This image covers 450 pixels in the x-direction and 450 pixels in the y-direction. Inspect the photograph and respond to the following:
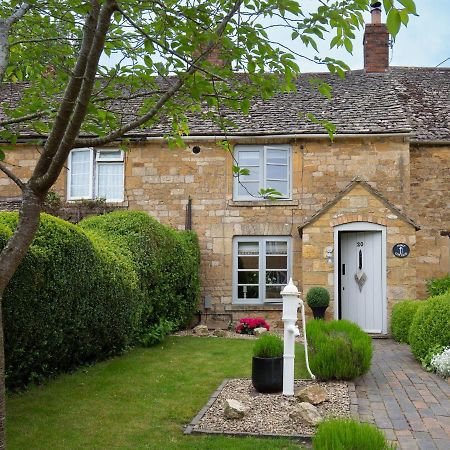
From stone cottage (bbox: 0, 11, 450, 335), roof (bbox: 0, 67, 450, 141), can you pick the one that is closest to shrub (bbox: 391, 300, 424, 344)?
stone cottage (bbox: 0, 11, 450, 335)

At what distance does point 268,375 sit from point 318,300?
6608 millimetres

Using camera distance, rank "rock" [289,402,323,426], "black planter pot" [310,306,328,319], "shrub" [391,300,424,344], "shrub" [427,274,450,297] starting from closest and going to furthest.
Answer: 1. "rock" [289,402,323,426]
2. "shrub" [391,300,424,344]
3. "black planter pot" [310,306,328,319]
4. "shrub" [427,274,450,297]

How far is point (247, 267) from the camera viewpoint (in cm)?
1566

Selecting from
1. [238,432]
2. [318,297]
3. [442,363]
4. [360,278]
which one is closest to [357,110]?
[360,278]

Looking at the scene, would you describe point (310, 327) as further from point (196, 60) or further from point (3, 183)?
point (3, 183)

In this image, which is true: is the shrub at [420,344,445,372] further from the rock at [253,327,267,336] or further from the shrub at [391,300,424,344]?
the rock at [253,327,267,336]

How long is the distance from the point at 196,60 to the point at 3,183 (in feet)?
43.9

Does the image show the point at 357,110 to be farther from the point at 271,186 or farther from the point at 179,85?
the point at 179,85

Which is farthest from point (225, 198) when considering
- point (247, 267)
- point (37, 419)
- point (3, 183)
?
point (37, 419)

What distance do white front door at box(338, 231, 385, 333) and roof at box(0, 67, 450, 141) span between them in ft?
9.71

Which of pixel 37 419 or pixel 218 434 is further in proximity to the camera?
pixel 37 419

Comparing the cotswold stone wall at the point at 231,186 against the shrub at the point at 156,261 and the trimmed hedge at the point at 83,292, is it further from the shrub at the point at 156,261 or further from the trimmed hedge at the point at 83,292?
the trimmed hedge at the point at 83,292

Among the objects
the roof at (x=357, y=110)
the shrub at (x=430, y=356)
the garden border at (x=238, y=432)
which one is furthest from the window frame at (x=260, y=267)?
the garden border at (x=238, y=432)

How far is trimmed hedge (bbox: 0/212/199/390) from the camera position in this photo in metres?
6.99
